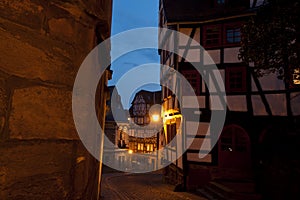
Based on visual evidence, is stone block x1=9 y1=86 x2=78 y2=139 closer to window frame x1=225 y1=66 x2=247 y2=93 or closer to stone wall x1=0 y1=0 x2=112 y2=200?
stone wall x1=0 y1=0 x2=112 y2=200

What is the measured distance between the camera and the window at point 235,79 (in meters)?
10.5

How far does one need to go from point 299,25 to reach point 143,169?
2373cm

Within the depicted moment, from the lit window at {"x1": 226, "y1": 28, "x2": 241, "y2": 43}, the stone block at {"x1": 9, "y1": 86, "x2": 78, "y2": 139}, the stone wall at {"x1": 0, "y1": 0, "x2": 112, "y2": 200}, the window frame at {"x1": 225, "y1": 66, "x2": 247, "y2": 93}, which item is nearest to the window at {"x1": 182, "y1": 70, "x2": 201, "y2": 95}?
the window frame at {"x1": 225, "y1": 66, "x2": 247, "y2": 93}

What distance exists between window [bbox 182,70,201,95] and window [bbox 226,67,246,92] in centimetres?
145

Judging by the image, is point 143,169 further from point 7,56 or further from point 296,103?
point 7,56

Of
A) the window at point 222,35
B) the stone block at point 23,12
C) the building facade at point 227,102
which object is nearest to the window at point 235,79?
the building facade at point 227,102

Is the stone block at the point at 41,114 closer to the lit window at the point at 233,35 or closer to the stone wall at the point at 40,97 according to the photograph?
the stone wall at the point at 40,97

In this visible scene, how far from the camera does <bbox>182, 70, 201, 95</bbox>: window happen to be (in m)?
11.0

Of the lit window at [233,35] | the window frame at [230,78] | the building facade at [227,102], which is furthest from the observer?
the lit window at [233,35]

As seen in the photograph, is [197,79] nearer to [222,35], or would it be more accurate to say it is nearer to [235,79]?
[235,79]


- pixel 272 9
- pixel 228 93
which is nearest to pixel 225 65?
pixel 228 93

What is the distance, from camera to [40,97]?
101cm

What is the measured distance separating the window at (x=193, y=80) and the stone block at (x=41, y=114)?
10251 millimetres

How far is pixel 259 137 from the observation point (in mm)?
9938
